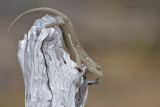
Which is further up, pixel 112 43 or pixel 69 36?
pixel 69 36

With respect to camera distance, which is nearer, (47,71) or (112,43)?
(47,71)

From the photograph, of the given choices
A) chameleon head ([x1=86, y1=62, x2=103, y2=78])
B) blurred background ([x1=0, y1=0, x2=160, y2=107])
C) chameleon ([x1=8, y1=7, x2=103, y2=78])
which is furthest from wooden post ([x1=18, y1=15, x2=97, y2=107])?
blurred background ([x1=0, y1=0, x2=160, y2=107])

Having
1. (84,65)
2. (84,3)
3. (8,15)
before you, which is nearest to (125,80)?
(84,3)

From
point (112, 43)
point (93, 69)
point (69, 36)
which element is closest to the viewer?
point (69, 36)

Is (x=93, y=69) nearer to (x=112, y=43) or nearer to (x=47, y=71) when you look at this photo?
(x=47, y=71)

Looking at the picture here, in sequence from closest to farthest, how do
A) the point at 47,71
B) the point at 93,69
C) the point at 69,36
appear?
the point at 47,71
the point at 69,36
the point at 93,69

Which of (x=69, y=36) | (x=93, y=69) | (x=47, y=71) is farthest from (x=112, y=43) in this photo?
(x=47, y=71)

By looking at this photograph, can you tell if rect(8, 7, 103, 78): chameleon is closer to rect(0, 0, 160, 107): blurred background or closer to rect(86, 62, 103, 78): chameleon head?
rect(86, 62, 103, 78): chameleon head
